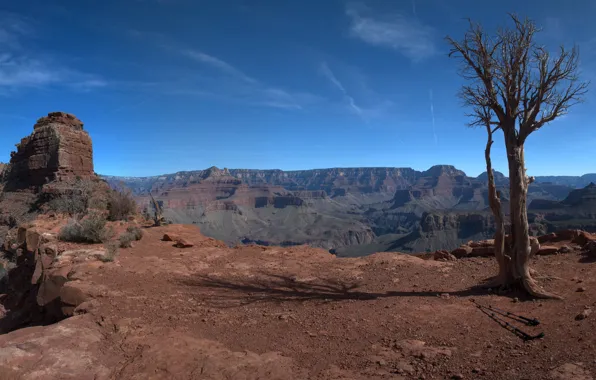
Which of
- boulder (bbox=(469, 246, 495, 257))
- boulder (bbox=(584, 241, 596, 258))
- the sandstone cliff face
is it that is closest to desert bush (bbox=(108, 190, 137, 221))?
the sandstone cliff face

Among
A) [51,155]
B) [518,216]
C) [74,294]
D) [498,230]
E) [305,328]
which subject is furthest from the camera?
[51,155]

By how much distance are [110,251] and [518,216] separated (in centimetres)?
1186

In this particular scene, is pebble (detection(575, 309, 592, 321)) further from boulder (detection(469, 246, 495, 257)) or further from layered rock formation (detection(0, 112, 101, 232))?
layered rock formation (detection(0, 112, 101, 232))

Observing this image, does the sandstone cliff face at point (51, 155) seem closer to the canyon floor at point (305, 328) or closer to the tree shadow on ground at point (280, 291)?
the canyon floor at point (305, 328)

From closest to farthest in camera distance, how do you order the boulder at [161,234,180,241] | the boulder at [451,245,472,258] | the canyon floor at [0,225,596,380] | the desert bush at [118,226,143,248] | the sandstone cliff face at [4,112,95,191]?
1. the canyon floor at [0,225,596,380]
2. the boulder at [451,245,472,258]
3. the desert bush at [118,226,143,248]
4. the boulder at [161,234,180,241]
5. the sandstone cliff face at [4,112,95,191]

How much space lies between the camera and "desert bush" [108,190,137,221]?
1944 centimetres

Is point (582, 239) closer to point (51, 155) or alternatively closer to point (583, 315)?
point (583, 315)

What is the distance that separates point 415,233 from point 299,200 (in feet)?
254

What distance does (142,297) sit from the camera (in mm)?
8125

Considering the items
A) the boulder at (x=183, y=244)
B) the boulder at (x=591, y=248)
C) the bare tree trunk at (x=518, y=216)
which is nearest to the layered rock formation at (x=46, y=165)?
the boulder at (x=183, y=244)

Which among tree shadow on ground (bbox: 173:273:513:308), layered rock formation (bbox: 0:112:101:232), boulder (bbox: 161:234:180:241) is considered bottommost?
tree shadow on ground (bbox: 173:273:513:308)

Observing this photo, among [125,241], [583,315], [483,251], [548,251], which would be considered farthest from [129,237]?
[548,251]

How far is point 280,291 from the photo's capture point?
9148 millimetres

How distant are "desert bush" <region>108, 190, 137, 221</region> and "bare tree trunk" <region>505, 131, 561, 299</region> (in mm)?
18784
